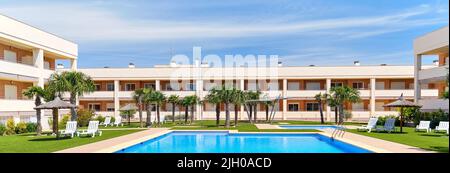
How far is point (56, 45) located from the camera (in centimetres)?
3262

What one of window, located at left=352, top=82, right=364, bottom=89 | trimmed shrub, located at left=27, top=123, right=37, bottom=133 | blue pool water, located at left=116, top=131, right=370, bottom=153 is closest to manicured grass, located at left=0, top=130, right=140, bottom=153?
blue pool water, located at left=116, top=131, right=370, bottom=153

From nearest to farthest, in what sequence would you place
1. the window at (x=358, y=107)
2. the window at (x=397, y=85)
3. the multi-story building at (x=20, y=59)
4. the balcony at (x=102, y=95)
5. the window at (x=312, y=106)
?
the multi-story building at (x=20, y=59)
the window at (x=397, y=85)
the window at (x=358, y=107)
the window at (x=312, y=106)
the balcony at (x=102, y=95)

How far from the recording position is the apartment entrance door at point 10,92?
2861 centimetres

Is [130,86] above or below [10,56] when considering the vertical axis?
below

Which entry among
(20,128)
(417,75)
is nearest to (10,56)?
(20,128)

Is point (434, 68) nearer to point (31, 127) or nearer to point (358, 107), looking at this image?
point (358, 107)

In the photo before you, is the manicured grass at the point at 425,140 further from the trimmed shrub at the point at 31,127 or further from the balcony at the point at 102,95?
the balcony at the point at 102,95

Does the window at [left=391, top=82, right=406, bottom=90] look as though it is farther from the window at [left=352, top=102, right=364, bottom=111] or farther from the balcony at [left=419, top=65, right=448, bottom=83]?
the balcony at [left=419, top=65, right=448, bottom=83]

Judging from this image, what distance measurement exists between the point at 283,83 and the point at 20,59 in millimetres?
25465

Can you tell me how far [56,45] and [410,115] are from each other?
26.5m

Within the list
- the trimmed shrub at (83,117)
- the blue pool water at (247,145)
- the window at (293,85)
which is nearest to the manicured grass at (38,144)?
the blue pool water at (247,145)

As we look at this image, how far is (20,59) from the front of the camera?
30.5 meters
